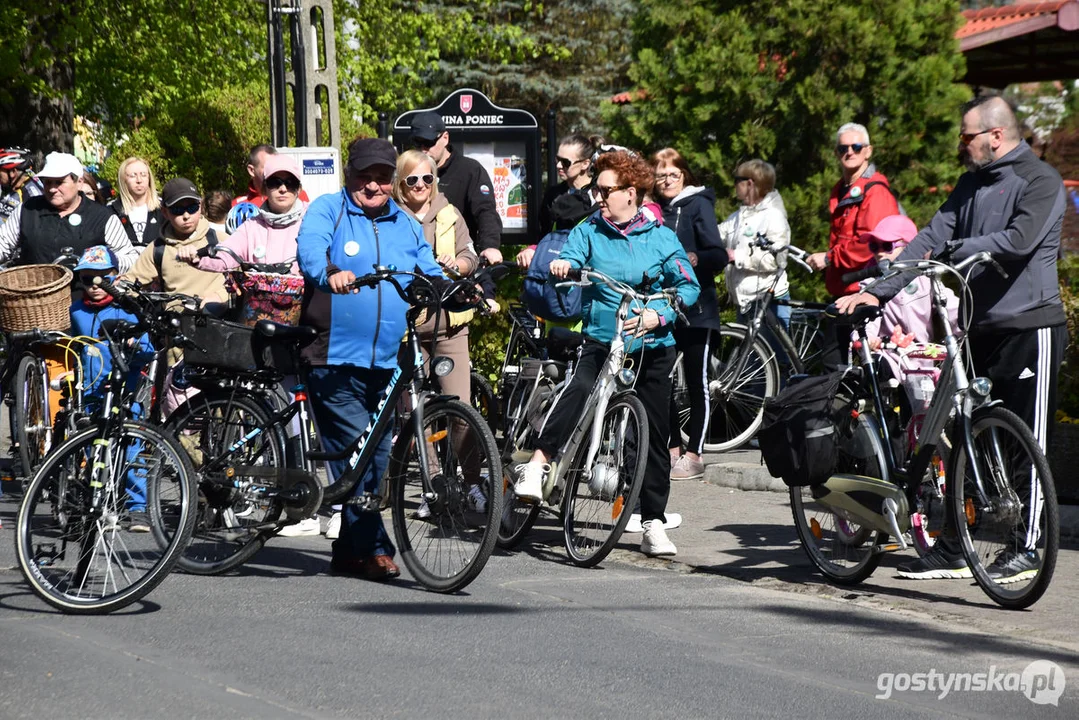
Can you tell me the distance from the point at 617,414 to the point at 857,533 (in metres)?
1.25

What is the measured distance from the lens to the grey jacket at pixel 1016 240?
686 cm

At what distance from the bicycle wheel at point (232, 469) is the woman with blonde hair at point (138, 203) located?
10.4 feet

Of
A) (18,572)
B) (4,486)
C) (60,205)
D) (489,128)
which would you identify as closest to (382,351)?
(18,572)

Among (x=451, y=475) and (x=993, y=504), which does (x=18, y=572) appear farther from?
(x=993, y=504)

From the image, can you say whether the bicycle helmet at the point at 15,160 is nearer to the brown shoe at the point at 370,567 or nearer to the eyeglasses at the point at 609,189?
the brown shoe at the point at 370,567

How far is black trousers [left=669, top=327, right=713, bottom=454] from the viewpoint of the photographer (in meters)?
10.5

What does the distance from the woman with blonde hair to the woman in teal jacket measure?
3445 millimetres

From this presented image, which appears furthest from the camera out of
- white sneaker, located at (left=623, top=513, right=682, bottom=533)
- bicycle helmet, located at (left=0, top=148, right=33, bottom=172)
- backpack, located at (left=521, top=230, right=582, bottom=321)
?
bicycle helmet, located at (left=0, top=148, right=33, bottom=172)

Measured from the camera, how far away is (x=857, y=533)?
7137 mm

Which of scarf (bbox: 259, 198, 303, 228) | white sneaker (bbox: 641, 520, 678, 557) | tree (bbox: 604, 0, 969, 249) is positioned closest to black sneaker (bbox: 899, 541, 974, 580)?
white sneaker (bbox: 641, 520, 678, 557)

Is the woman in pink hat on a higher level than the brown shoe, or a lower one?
higher

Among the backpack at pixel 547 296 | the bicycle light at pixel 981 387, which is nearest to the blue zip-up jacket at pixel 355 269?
the backpack at pixel 547 296
